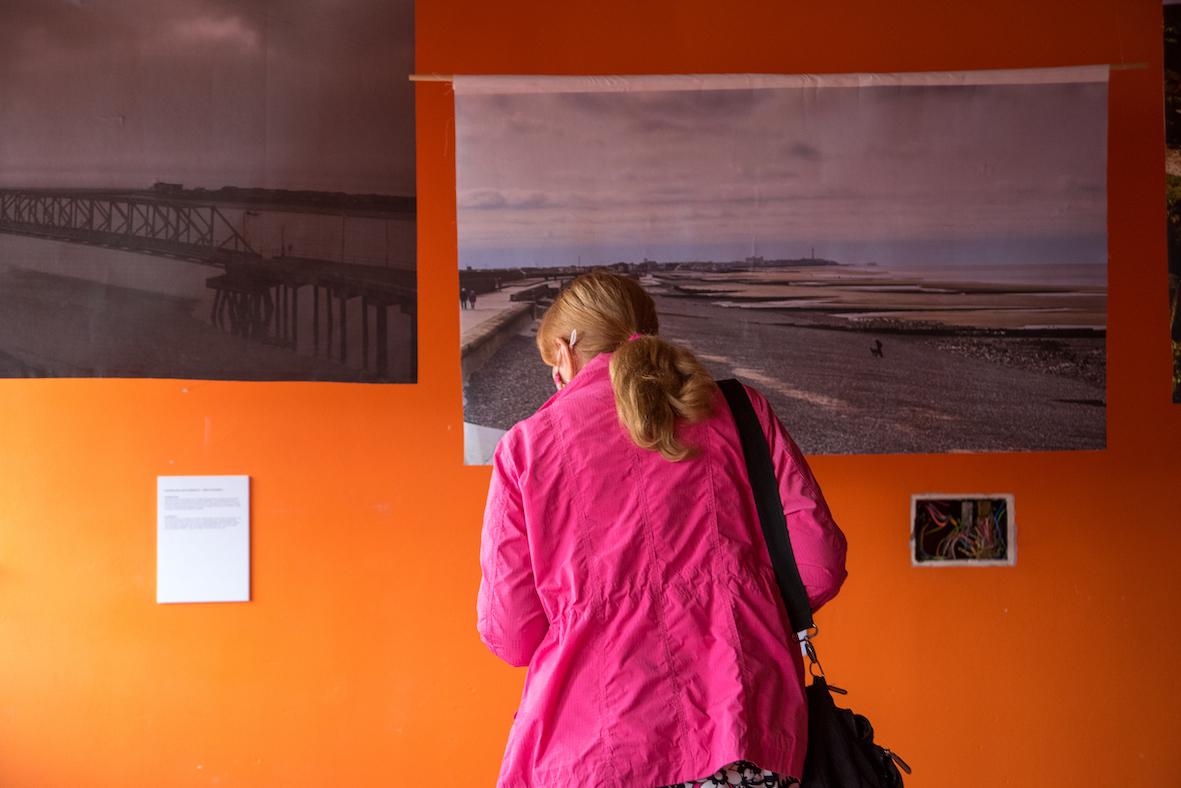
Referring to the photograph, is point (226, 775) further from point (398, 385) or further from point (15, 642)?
point (398, 385)

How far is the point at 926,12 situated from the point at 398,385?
5.35 feet

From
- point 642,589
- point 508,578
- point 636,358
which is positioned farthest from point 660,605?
point 636,358

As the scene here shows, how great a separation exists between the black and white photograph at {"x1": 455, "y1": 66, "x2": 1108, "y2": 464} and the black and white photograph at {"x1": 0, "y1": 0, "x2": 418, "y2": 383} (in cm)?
29

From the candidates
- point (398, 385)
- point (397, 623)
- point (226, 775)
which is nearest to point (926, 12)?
point (398, 385)

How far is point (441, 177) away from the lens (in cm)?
255

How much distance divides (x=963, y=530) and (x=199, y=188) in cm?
209

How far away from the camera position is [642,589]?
4.70ft

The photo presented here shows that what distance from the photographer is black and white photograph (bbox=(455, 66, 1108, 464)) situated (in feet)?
8.11

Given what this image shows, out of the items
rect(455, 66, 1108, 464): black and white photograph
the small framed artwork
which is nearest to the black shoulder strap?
rect(455, 66, 1108, 464): black and white photograph

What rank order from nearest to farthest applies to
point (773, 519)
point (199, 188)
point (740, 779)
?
point (740, 779) → point (773, 519) → point (199, 188)

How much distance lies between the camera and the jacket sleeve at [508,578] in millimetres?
1467

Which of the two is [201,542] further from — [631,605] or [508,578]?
[631,605]

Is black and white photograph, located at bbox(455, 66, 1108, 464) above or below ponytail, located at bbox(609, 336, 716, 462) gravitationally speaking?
above

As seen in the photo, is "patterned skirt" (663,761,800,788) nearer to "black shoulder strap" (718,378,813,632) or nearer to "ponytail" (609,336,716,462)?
"black shoulder strap" (718,378,813,632)
